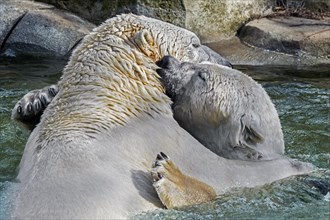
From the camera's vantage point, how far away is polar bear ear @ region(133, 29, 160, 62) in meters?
5.04

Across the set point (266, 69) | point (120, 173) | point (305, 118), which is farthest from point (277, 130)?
point (266, 69)

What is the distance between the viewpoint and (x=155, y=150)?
4.54m

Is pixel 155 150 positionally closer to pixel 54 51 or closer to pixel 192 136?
pixel 192 136

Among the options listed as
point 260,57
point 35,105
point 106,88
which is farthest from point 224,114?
point 260,57

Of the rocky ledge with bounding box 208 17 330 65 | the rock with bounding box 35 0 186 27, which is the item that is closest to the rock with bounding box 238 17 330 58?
the rocky ledge with bounding box 208 17 330 65

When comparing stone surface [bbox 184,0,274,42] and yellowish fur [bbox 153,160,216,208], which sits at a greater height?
yellowish fur [bbox 153,160,216,208]

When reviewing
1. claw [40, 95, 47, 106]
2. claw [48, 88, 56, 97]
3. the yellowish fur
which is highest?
the yellowish fur

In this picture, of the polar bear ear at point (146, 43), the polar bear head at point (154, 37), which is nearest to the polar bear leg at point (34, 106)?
the polar bear head at point (154, 37)

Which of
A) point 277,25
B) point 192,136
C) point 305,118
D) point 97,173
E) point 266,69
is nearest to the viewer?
point 97,173

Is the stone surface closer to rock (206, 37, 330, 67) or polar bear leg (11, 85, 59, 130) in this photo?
rock (206, 37, 330, 67)

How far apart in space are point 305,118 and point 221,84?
1.95m

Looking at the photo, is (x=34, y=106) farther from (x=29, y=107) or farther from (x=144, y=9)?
(x=144, y=9)

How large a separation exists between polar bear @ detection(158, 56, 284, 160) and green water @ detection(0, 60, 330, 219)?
1.05ft

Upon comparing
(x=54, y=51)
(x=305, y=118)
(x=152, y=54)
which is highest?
(x=152, y=54)
